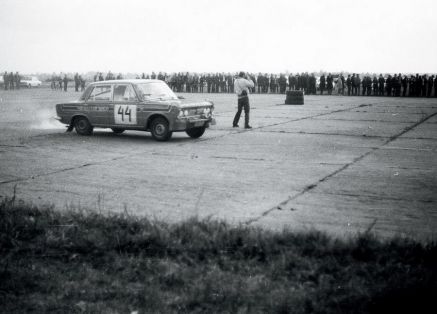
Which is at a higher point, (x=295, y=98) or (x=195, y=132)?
(x=295, y=98)

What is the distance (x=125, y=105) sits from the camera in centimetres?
1459

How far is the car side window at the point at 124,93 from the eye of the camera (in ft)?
48.0

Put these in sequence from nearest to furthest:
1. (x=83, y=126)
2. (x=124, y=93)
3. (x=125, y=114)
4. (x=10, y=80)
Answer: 1. (x=125, y=114)
2. (x=124, y=93)
3. (x=83, y=126)
4. (x=10, y=80)

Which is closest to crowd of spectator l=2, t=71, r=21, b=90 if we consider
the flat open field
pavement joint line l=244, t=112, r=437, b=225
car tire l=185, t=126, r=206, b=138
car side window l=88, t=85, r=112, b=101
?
the flat open field

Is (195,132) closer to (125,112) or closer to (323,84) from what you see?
(125,112)

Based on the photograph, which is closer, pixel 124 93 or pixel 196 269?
pixel 196 269

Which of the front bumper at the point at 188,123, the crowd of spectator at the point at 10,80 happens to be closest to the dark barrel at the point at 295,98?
the front bumper at the point at 188,123

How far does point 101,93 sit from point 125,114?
3.89ft

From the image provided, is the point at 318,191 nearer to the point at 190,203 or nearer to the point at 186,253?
the point at 190,203

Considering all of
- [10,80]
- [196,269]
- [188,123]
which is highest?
[10,80]

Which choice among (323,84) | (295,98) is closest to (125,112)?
(295,98)

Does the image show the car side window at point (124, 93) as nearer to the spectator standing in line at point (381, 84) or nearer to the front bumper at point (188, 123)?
the front bumper at point (188, 123)

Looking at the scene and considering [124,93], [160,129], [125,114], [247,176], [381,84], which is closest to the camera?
[247,176]

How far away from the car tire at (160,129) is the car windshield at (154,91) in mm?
711
